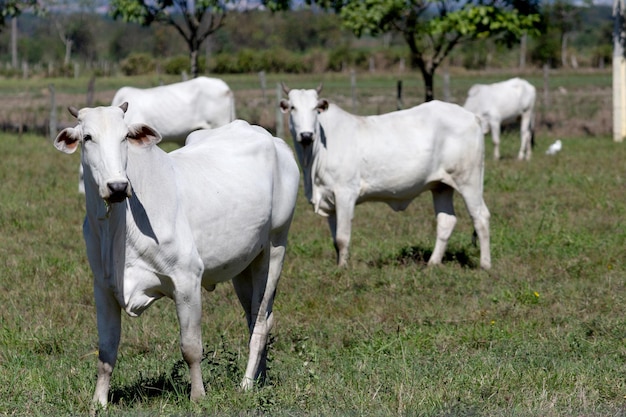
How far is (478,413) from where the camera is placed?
5.02 m

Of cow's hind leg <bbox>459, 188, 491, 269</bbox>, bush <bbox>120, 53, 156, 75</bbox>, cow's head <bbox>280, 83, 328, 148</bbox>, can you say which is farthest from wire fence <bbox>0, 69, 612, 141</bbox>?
bush <bbox>120, 53, 156, 75</bbox>

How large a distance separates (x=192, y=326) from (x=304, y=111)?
4.79 metres

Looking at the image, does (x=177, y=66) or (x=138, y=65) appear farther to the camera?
(x=138, y=65)

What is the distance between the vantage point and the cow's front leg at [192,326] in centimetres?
543

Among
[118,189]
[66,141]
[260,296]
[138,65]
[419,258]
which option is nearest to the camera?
[118,189]

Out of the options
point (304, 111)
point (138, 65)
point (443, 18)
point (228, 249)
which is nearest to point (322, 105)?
point (304, 111)

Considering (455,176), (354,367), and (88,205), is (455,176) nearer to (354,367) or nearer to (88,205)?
(354,367)

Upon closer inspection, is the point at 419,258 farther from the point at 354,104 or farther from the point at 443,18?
the point at 354,104

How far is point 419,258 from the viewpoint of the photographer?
34.1 feet

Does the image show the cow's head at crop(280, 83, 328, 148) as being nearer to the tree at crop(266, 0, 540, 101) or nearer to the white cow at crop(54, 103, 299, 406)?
the white cow at crop(54, 103, 299, 406)

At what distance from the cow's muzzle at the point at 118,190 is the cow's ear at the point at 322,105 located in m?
5.35

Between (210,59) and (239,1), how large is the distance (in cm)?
4195

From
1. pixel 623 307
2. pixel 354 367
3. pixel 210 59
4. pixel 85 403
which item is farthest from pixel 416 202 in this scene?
pixel 210 59

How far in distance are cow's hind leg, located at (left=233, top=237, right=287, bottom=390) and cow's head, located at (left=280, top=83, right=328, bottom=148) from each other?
331 centimetres
